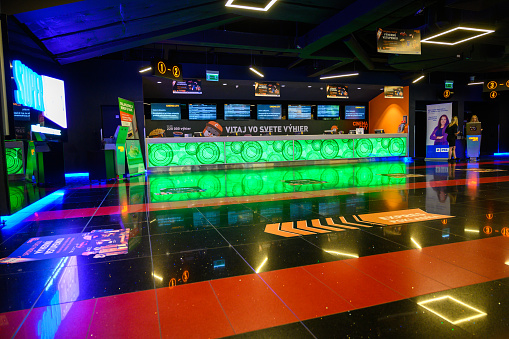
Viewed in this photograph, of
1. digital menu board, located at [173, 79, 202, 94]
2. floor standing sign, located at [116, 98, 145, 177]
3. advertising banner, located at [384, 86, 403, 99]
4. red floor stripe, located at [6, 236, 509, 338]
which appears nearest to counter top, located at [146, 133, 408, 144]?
floor standing sign, located at [116, 98, 145, 177]

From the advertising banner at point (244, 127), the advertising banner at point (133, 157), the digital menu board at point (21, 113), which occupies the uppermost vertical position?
the advertising banner at point (244, 127)

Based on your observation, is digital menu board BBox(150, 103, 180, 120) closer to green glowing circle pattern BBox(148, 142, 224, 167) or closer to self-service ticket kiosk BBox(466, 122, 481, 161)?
green glowing circle pattern BBox(148, 142, 224, 167)

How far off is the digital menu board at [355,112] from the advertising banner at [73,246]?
1347 centimetres

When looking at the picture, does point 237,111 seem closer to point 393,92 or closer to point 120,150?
point 120,150

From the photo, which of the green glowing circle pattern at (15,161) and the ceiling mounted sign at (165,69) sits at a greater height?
the ceiling mounted sign at (165,69)

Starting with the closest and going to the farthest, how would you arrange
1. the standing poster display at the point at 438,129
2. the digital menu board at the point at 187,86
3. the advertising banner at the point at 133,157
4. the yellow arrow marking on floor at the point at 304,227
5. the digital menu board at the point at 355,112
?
the yellow arrow marking on floor at the point at 304,227 → the advertising banner at the point at 133,157 → the digital menu board at the point at 187,86 → the standing poster display at the point at 438,129 → the digital menu board at the point at 355,112

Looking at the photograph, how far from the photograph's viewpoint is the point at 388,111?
1436 centimetres

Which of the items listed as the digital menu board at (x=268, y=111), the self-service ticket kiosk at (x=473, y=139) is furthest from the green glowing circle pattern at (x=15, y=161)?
the self-service ticket kiosk at (x=473, y=139)

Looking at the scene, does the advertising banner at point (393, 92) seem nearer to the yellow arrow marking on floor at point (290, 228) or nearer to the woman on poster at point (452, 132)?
the woman on poster at point (452, 132)

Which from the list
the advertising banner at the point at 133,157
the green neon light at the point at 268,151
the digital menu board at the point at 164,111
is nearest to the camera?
the advertising banner at the point at 133,157

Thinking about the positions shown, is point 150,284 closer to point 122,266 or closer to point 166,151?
point 122,266

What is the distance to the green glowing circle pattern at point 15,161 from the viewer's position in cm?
703

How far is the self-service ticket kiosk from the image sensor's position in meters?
12.9

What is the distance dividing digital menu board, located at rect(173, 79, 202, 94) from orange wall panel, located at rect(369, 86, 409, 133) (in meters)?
8.50
